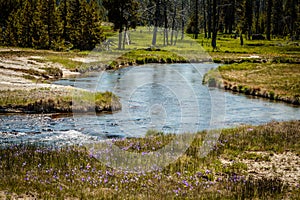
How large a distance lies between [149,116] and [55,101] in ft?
18.8

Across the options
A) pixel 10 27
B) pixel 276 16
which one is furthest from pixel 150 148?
pixel 276 16

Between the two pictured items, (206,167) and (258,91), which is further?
(258,91)

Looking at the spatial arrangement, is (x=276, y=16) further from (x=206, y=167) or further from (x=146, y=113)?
(x=206, y=167)

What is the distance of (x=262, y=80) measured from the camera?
3428 cm

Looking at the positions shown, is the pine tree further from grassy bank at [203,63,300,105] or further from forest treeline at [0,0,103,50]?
grassy bank at [203,63,300,105]

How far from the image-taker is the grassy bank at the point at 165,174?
881 centimetres

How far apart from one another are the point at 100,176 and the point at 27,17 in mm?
63477

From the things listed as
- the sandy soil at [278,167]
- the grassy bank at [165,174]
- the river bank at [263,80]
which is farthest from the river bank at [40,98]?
the sandy soil at [278,167]

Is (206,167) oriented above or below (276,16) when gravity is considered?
below

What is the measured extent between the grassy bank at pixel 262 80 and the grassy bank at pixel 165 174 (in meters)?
15.3

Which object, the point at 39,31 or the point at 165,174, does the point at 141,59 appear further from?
the point at 165,174

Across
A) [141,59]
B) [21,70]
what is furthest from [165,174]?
[141,59]

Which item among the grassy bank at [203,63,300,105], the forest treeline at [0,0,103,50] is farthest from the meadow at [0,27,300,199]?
the forest treeline at [0,0,103,50]

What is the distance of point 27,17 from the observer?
223 feet
